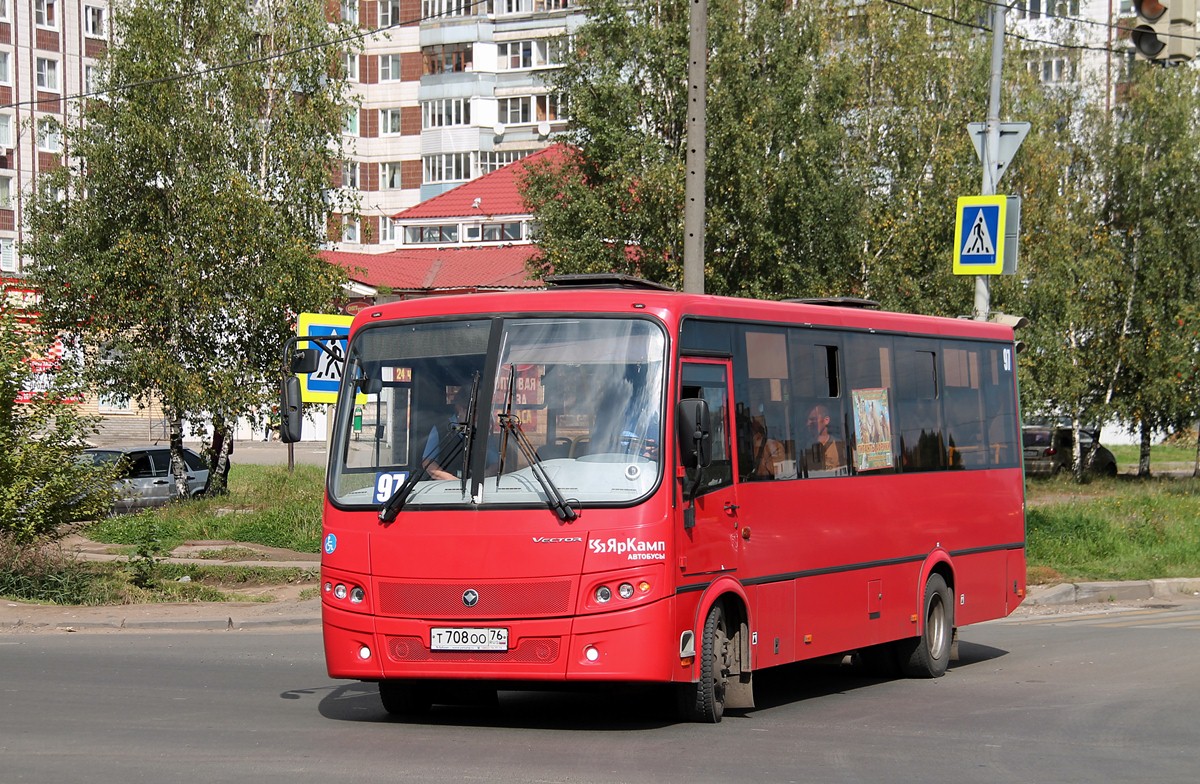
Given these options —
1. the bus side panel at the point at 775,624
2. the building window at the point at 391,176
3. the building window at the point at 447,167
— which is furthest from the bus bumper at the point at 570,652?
the building window at the point at 391,176

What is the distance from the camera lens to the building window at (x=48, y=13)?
82.6 metres

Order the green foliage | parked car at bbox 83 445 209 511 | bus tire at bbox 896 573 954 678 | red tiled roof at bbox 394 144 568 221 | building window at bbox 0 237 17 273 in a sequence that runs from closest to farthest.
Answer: bus tire at bbox 896 573 954 678, the green foliage, parked car at bbox 83 445 209 511, red tiled roof at bbox 394 144 568 221, building window at bbox 0 237 17 273

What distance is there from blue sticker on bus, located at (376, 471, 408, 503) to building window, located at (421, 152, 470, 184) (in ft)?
245

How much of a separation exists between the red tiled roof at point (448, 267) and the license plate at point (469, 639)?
152ft

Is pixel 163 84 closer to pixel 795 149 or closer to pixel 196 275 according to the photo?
pixel 196 275

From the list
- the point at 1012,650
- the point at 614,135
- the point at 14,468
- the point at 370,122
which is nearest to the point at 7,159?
the point at 370,122

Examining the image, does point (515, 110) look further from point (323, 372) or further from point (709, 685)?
point (709, 685)

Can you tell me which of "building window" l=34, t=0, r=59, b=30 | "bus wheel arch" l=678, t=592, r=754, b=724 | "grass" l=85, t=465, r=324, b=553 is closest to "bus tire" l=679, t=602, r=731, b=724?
"bus wheel arch" l=678, t=592, r=754, b=724

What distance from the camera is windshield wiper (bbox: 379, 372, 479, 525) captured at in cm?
998

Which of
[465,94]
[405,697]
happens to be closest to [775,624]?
[405,697]

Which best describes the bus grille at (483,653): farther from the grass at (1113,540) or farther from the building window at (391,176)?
the building window at (391,176)

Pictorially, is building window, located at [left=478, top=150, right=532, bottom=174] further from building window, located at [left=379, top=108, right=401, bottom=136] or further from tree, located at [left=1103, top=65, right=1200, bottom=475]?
tree, located at [left=1103, top=65, right=1200, bottom=475]

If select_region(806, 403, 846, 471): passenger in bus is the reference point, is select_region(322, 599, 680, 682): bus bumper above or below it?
below

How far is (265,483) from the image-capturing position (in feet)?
103
